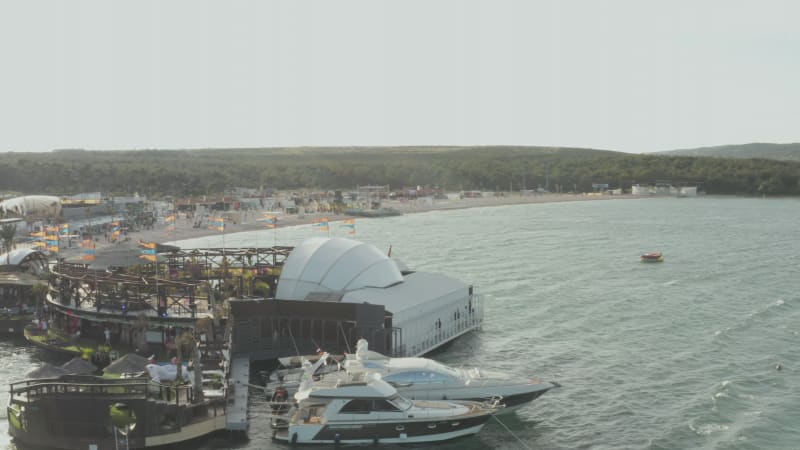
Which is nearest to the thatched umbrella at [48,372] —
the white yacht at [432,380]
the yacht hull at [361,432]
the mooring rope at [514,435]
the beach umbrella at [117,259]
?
the white yacht at [432,380]

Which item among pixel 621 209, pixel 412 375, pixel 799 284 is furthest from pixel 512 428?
pixel 621 209

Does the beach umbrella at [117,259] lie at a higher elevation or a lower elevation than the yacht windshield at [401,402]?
higher

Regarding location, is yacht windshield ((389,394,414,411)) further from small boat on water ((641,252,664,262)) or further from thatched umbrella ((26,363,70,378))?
small boat on water ((641,252,664,262))

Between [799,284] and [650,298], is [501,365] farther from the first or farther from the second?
[799,284]

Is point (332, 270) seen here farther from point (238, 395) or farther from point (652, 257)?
point (652, 257)

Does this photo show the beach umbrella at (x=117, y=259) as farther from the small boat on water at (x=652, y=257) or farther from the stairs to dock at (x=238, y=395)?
the small boat on water at (x=652, y=257)

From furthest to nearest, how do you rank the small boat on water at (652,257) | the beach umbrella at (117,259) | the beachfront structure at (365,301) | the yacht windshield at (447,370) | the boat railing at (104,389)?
the small boat on water at (652,257), the beach umbrella at (117,259), the beachfront structure at (365,301), the yacht windshield at (447,370), the boat railing at (104,389)
